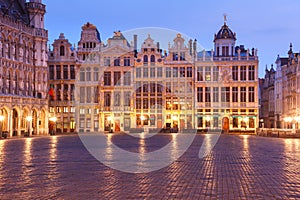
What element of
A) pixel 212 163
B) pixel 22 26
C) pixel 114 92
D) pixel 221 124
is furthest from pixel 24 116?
pixel 212 163

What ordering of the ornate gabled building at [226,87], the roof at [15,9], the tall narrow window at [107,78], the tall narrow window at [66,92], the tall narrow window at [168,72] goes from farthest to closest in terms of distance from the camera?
the tall narrow window at [107,78] → the tall narrow window at [168,72] → the tall narrow window at [66,92] → the ornate gabled building at [226,87] → the roof at [15,9]

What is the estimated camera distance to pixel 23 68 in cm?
6253

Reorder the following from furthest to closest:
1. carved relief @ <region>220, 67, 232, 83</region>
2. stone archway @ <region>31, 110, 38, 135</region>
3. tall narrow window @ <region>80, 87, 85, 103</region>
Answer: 1. tall narrow window @ <region>80, 87, 85, 103</region>
2. carved relief @ <region>220, 67, 232, 83</region>
3. stone archway @ <region>31, 110, 38, 135</region>

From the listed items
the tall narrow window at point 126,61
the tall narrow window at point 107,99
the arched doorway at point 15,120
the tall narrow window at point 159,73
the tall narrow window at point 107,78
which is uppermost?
the tall narrow window at point 126,61

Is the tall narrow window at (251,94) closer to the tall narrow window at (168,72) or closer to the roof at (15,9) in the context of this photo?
the tall narrow window at (168,72)

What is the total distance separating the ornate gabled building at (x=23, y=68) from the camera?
5731 cm

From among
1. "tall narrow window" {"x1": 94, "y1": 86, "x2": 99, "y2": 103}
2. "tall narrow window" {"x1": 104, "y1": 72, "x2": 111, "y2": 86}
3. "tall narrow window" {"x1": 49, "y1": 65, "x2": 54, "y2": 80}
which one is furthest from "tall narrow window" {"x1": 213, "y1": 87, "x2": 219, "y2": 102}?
"tall narrow window" {"x1": 49, "y1": 65, "x2": 54, "y2": 80}

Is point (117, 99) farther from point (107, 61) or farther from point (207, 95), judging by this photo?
point (207, 95)

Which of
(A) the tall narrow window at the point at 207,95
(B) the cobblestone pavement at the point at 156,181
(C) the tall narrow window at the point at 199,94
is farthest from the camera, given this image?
(C) the tall narrow window at the point at 199,94

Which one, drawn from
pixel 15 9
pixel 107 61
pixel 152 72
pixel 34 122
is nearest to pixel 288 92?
pixel 152 72

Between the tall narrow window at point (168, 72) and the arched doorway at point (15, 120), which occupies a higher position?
the tall narrow window at point (168, 72)

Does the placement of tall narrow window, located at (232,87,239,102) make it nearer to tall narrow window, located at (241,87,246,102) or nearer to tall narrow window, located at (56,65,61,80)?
tall narrow window, located at (241,87,246,102)

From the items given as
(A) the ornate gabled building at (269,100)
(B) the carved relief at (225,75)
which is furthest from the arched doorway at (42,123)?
(A) the ornate gabled building at (269,100)

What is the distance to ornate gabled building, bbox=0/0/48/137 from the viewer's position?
2256 inches
